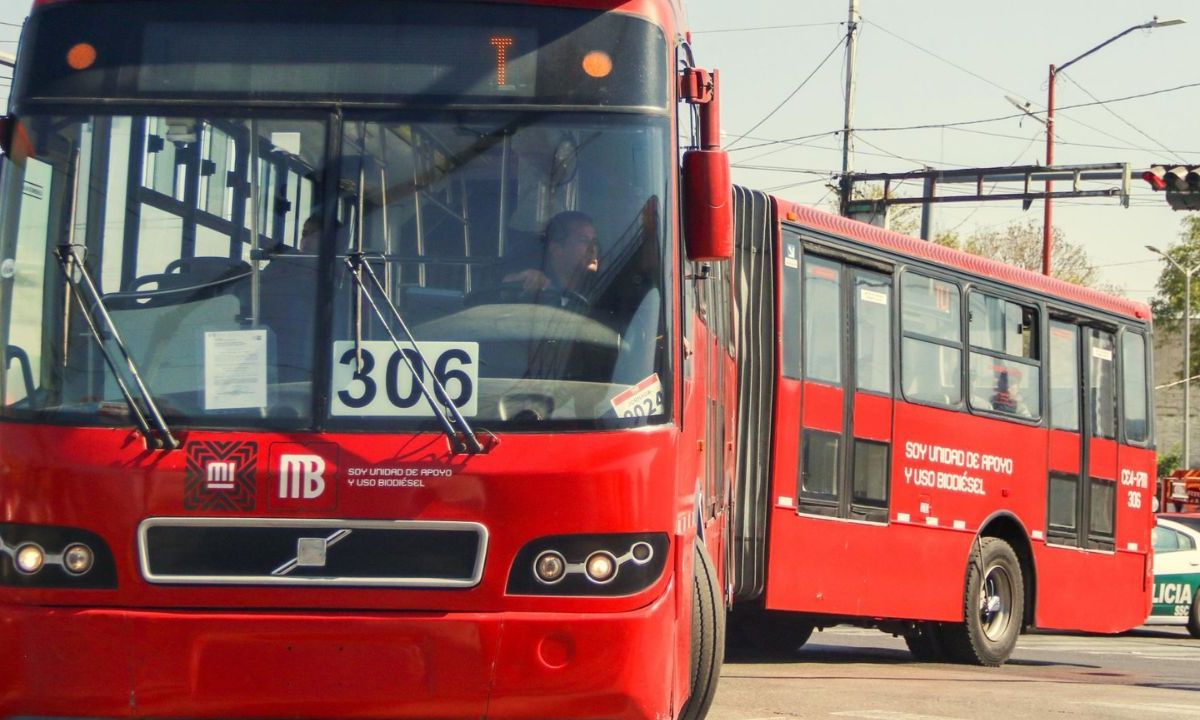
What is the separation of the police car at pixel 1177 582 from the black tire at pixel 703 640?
44.8ft

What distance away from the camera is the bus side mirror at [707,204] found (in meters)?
6.35

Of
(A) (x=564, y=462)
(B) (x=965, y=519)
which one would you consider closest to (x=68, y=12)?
(A) (x=564, y=462)

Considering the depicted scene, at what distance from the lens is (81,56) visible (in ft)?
19.7

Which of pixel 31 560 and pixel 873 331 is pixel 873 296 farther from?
pixel 31 560

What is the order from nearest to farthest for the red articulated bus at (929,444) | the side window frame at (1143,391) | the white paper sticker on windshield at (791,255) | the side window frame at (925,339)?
the red articulated bus at (929,444), the white paper sticker on windshield at (791,255), the side window frame at (925,339), the side window frame at (1143,391)

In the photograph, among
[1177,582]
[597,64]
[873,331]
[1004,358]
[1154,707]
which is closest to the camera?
[597,64]

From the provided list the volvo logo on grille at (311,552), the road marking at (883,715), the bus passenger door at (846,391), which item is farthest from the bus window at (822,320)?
the volvo logo on grille at (311,552)

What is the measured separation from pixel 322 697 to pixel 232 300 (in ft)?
4.53

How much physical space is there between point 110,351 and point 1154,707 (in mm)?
7014

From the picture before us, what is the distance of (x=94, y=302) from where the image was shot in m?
5.86

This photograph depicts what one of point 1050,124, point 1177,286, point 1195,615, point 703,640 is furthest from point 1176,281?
point 703,640

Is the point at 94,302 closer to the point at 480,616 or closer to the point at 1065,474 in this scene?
the point at 480,616

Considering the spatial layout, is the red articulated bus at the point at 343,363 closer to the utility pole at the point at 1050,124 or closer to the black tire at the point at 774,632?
the black tire at the point at 774,632

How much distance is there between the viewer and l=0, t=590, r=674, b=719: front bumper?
558cm
